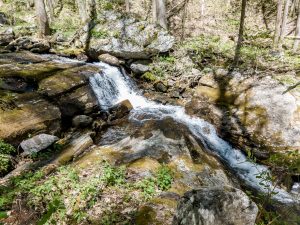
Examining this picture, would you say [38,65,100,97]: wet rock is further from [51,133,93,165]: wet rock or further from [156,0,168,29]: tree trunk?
[156,0,168,29]: tree trunk

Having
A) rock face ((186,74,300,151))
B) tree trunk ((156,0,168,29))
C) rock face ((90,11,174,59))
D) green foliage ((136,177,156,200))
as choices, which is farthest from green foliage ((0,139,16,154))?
tree trunk ((156,0,168,29))

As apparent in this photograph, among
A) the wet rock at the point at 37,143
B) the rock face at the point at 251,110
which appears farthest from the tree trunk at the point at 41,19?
the rock face at the point at 251,110

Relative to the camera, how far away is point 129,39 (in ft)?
44.3

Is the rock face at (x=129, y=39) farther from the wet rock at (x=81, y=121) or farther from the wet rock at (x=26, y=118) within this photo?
the wet rock at (x=26, y=118)

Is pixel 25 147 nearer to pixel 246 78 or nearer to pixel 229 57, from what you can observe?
pixel 246 78

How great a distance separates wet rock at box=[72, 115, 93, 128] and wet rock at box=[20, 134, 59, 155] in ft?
4.39

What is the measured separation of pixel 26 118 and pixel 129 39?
7.55 meters

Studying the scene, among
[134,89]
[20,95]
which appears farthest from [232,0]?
[20,95]

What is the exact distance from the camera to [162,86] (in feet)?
39.3

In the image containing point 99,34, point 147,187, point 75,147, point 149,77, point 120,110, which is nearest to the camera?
point 147,187

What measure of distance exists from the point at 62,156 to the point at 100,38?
866 centimetres

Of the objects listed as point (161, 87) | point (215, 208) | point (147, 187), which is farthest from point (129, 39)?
point (215, 208)

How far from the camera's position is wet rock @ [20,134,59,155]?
22.9ft

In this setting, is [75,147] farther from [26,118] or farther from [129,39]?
[129,39]
